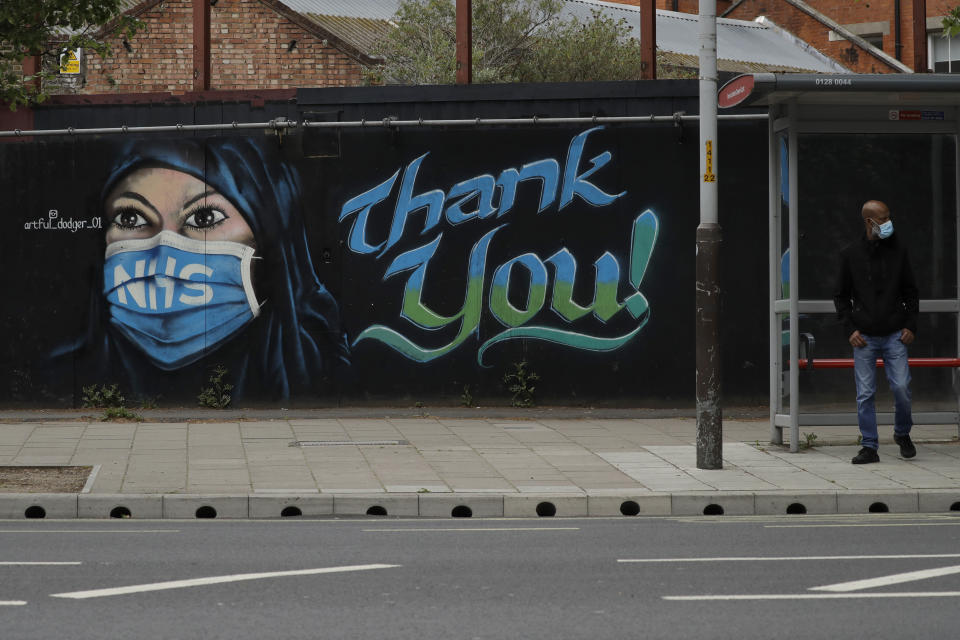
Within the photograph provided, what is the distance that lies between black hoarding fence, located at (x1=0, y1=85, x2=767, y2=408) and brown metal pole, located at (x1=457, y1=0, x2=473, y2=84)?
1.39 feet

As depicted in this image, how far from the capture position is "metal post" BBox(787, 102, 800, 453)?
465 inches

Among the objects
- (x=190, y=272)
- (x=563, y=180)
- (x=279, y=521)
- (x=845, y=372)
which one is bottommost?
(x=279, y=521)

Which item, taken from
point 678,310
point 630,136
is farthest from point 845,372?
point 630,136

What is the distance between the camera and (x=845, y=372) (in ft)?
42.0

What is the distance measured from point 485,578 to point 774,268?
19.1ft

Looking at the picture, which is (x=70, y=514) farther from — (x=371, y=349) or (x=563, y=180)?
(x=563, y=180)

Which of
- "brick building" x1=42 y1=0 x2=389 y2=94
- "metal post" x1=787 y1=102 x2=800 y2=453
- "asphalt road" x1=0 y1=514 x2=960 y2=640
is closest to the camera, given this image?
"asphalt road" x1=0 y1=514 x2=960 y2=640

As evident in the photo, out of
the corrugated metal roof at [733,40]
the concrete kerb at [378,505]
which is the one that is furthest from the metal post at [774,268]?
the corrugated metal roof at [733,40]

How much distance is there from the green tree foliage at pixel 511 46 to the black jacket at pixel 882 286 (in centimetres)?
2138

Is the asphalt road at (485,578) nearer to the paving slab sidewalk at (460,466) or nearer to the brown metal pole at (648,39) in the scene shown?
the paving slab sidewalk at (460,466)

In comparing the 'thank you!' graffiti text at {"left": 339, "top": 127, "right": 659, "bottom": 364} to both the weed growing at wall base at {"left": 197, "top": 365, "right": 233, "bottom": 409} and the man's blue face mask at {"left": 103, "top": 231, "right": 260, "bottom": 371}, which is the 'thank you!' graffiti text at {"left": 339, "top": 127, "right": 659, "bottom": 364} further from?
the weed growing at wall base at {"left": 197, "top": 365, "right": 233, "bottom": 409}

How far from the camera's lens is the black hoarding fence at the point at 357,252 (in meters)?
15.0

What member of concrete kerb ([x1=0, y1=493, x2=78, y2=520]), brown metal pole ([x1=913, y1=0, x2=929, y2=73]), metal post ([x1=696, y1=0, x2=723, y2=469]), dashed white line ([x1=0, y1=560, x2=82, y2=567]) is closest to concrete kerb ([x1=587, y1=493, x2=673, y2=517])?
metal post ([x1=696, y1=0, x2=723, y2=469])

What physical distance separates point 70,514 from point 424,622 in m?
4.44
